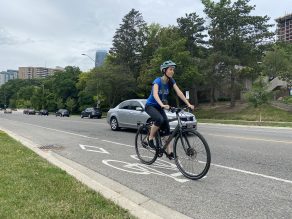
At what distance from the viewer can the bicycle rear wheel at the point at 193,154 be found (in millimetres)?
6117

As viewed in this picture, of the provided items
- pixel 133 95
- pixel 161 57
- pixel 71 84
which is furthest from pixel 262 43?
pixel 71 84

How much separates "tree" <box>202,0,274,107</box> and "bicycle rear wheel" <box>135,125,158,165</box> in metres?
33.3

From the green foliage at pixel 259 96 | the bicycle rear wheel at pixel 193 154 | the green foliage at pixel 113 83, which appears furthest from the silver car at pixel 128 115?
the green foliage at pixel 113 83

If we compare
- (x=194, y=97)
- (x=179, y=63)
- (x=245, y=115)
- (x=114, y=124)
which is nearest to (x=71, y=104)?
(x=194, y=97)

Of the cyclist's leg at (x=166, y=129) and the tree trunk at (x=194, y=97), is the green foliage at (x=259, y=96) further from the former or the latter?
the cyclist's leg at (x=166, y=129)

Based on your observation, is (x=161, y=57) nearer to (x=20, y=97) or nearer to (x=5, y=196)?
(x=5, y=196)

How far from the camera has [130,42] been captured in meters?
62.1

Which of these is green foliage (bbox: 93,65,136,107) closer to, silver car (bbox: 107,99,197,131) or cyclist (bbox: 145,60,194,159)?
silver car (bbox: 107,99,197,131)

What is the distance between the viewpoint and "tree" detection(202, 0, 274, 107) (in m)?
40.5

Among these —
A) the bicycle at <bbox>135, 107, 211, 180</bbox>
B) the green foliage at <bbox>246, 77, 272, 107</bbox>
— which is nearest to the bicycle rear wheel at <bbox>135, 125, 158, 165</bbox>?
the bicycle at <bbox>135, 107, 211, 180</bbox>

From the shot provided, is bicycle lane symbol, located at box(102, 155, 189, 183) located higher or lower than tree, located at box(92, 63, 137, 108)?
lower

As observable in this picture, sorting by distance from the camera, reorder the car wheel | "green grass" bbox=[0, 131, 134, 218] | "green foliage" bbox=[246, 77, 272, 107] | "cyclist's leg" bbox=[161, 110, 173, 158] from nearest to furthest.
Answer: "green grass" bbox=[0, 131, 134, 218] → "cyclist's leg" bbox=[161, 110, 173, 158] → the car wheel → "green foliage" bbox=[246, 77, 272, 107]

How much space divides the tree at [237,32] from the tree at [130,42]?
20962 mm

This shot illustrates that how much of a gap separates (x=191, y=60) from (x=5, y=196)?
122 ft
